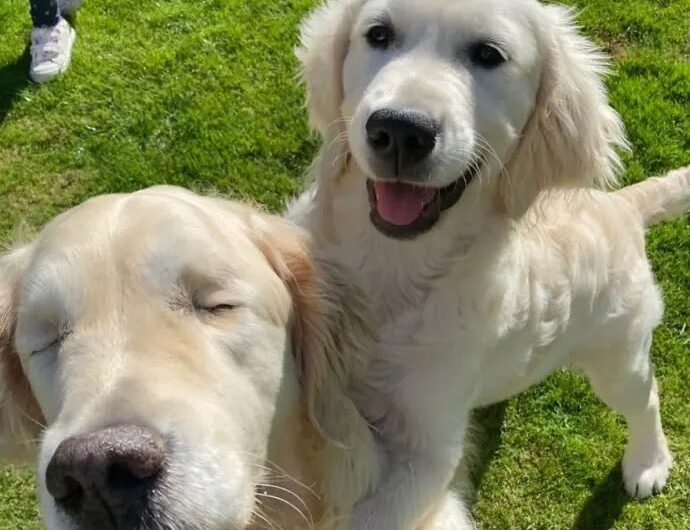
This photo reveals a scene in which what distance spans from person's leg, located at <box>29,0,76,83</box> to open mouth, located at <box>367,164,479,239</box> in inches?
122

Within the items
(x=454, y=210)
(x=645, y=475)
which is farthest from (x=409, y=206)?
(x=645, y=475)

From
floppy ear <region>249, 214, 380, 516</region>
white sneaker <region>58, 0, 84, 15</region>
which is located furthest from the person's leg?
floppy ear <region>249, 214, 380, 516</region>

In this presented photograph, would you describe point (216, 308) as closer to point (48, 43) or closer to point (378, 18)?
point (378, 18)

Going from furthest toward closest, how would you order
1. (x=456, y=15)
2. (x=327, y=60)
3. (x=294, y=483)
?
(x=327, y=60), (x=456, y=15), (x=294, y=483)

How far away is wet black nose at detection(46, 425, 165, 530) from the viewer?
152 cm

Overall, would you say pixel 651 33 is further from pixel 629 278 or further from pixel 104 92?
pixel 104 92

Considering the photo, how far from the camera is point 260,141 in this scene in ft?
15.4

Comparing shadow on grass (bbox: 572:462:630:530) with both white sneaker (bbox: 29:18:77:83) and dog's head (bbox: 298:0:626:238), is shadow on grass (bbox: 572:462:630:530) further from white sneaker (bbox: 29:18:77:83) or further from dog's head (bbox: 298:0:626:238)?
white sneaker (bbox: 29:18:77:83)

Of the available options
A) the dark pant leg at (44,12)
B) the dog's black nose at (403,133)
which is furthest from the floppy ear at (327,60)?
the dark pant leg at (44,12)

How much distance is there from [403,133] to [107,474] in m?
1.23

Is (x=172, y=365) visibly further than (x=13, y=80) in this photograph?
No

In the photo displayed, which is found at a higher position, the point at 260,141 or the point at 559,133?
the point at 559,133

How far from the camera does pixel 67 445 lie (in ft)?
A: 5.05

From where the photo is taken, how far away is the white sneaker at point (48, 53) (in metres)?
4.93
